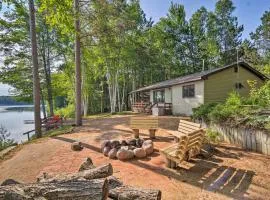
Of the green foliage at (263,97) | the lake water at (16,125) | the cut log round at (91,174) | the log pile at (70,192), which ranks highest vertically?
the green foliage at (263,97)

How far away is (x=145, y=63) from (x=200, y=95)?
17.6 metres

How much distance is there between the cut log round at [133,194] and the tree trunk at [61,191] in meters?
0.46

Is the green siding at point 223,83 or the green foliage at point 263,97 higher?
the green siding at point 223,83

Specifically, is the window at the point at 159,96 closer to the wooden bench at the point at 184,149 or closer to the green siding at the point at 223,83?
the green siding at the point at 223,83

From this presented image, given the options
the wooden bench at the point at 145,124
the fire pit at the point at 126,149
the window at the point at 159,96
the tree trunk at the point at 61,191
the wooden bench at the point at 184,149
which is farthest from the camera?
the window at the point at 159,96

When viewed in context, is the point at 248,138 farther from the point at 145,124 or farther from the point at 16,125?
the point at 16,125

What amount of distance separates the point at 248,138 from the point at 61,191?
6276 millimetres

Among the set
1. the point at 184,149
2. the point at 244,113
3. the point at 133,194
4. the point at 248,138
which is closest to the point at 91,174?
the point at 133,194

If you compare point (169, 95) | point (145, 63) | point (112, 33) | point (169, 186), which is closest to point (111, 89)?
point (145, 63)

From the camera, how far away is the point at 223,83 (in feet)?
57.8

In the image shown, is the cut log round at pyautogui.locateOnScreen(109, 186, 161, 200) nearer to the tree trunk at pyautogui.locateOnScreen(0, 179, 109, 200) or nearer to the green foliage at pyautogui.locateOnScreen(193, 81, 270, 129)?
the tree trunk at pyautogui.locateOnScreen(0, 179, 109, 200)

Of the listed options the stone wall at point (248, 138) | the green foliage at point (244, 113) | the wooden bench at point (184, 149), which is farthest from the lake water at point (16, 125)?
the stone wall at point (248, 138)

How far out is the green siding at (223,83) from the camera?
55.2ft

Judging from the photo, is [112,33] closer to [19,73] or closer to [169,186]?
[19,73]
